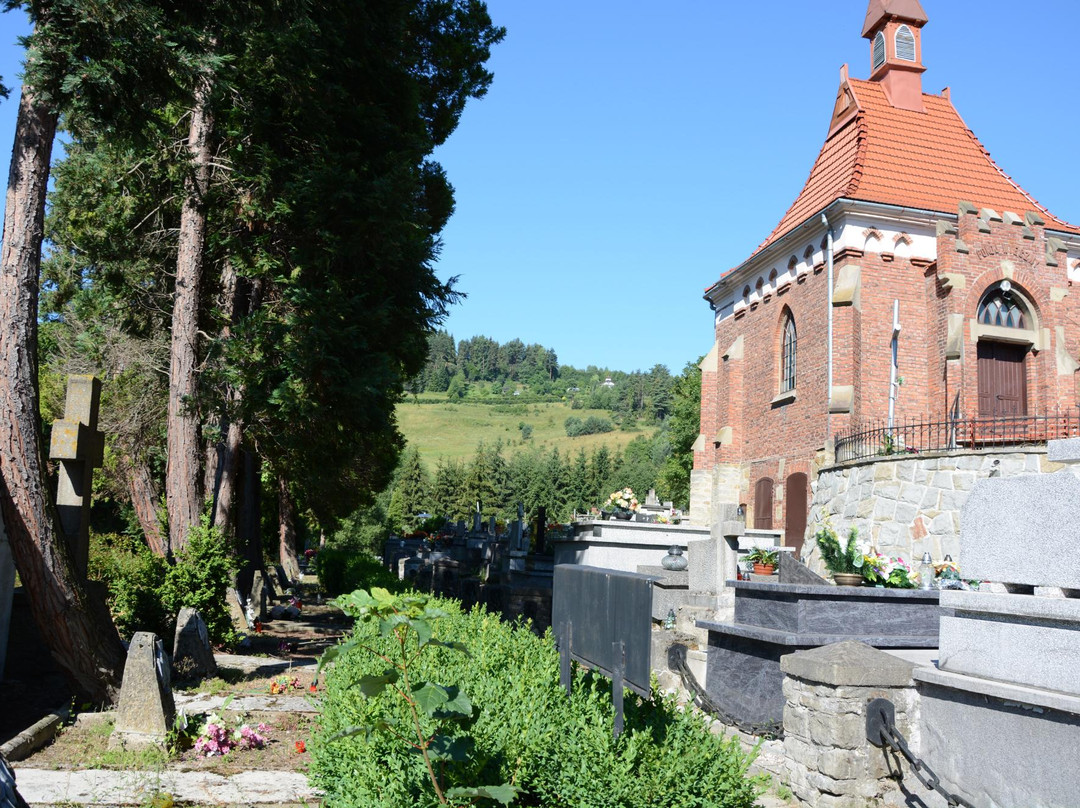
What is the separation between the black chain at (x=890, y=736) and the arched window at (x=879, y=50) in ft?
73.1

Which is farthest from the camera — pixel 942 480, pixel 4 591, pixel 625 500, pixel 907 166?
pixel 907 166

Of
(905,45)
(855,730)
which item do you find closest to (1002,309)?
(905,45)

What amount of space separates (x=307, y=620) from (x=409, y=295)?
711cm

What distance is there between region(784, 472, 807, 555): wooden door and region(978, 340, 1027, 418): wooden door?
4378 mm

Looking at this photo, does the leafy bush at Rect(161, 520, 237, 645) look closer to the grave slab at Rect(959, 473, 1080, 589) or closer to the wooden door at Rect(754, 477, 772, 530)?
the grave slab at Rect(959, 473, 1080, 589)

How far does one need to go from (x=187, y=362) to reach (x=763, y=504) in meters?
15.6

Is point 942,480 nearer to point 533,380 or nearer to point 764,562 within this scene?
point 764,562

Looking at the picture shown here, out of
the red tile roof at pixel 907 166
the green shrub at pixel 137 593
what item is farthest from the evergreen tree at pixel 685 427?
the green shrub at pixel 137 593

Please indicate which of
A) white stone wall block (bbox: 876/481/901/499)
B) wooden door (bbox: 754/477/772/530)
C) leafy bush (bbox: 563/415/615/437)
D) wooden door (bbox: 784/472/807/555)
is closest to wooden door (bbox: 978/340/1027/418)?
wooden door (bbox: 784/472/807/555)

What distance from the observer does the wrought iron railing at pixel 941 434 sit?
16578mm

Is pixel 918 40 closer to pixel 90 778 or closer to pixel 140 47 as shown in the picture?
pixel 140 47

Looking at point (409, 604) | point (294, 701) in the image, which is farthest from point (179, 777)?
point (409, 604)

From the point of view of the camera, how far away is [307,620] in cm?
1681

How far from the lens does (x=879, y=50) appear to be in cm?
2350
